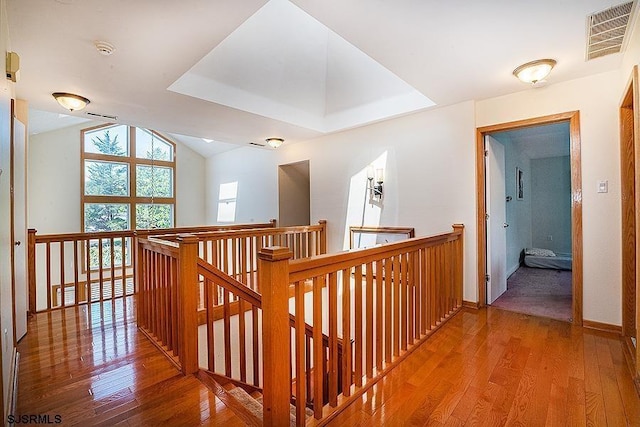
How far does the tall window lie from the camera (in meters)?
6.98

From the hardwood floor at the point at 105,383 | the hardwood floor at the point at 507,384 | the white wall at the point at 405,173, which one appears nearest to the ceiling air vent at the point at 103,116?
the hardwood floor at the point at 105,383

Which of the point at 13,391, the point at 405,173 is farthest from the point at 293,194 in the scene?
the point at 13,391

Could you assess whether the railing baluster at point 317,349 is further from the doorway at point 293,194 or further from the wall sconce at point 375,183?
the doorway at point 293,194

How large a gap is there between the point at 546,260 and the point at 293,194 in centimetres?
494

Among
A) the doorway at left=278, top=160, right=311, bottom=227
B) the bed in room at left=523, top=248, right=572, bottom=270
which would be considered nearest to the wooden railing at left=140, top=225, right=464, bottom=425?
the doorway at left=278, top=160, right=311, bottom=227

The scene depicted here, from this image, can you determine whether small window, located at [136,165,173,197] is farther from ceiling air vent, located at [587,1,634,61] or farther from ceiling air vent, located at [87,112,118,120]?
ceiling air vent, located at [587,1,634,61]

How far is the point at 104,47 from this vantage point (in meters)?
2.19

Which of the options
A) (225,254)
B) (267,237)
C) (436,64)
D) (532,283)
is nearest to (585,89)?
(436,64)

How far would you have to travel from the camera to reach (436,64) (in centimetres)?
254

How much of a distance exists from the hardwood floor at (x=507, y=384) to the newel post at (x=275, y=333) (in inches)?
16.5

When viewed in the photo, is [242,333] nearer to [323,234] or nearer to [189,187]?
[323,234]

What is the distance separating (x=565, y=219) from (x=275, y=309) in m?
7.39

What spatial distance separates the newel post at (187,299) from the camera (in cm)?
204

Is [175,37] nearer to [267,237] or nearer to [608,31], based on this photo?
[267,237]
